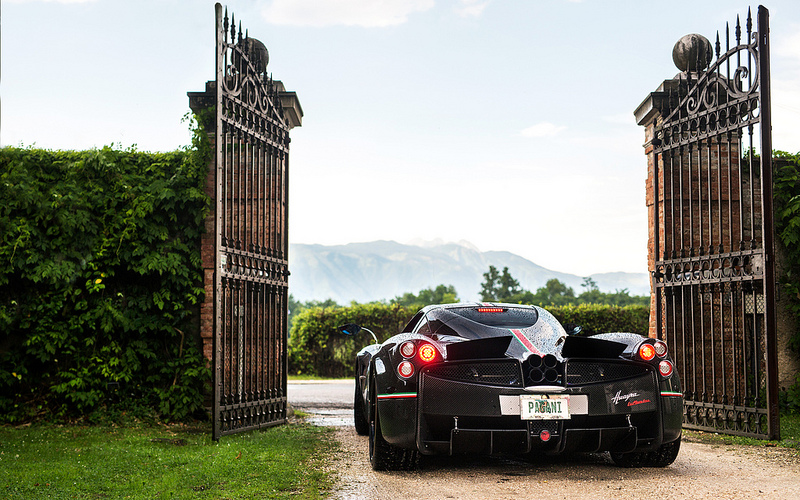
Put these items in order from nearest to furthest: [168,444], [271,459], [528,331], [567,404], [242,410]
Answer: [567,404] < [528,331] < [271,459] < [168,444] < [242,410]

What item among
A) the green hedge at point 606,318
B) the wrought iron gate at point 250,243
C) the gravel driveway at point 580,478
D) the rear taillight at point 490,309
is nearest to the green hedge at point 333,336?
the green hedge at point 606,318

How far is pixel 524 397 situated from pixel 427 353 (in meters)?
0.70

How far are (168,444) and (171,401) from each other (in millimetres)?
1309

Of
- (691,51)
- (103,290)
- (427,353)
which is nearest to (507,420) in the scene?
(427,353)

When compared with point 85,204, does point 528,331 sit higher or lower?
lower

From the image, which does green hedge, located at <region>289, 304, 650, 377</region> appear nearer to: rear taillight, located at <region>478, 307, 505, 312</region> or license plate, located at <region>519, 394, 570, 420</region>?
rear taillight, located at <region>478, 307, 505, 312</region>

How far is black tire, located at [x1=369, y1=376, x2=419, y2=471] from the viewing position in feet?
16.3

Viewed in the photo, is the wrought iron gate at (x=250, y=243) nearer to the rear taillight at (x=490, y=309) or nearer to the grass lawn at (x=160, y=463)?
the grass lawn at (x=160, y=463)

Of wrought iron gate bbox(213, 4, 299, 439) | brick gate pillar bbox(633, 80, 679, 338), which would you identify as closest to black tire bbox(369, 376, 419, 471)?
wrought iron gate bbox(213, 4, 299, 439)

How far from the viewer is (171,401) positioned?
767 cm

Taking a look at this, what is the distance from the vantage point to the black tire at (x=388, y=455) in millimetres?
4961

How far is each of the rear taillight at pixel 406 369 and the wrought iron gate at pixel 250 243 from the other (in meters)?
2.46

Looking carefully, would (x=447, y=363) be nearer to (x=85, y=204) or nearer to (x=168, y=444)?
(x=168, y=444)

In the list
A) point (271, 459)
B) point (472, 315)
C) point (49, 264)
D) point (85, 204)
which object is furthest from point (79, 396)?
point (472, 315)
